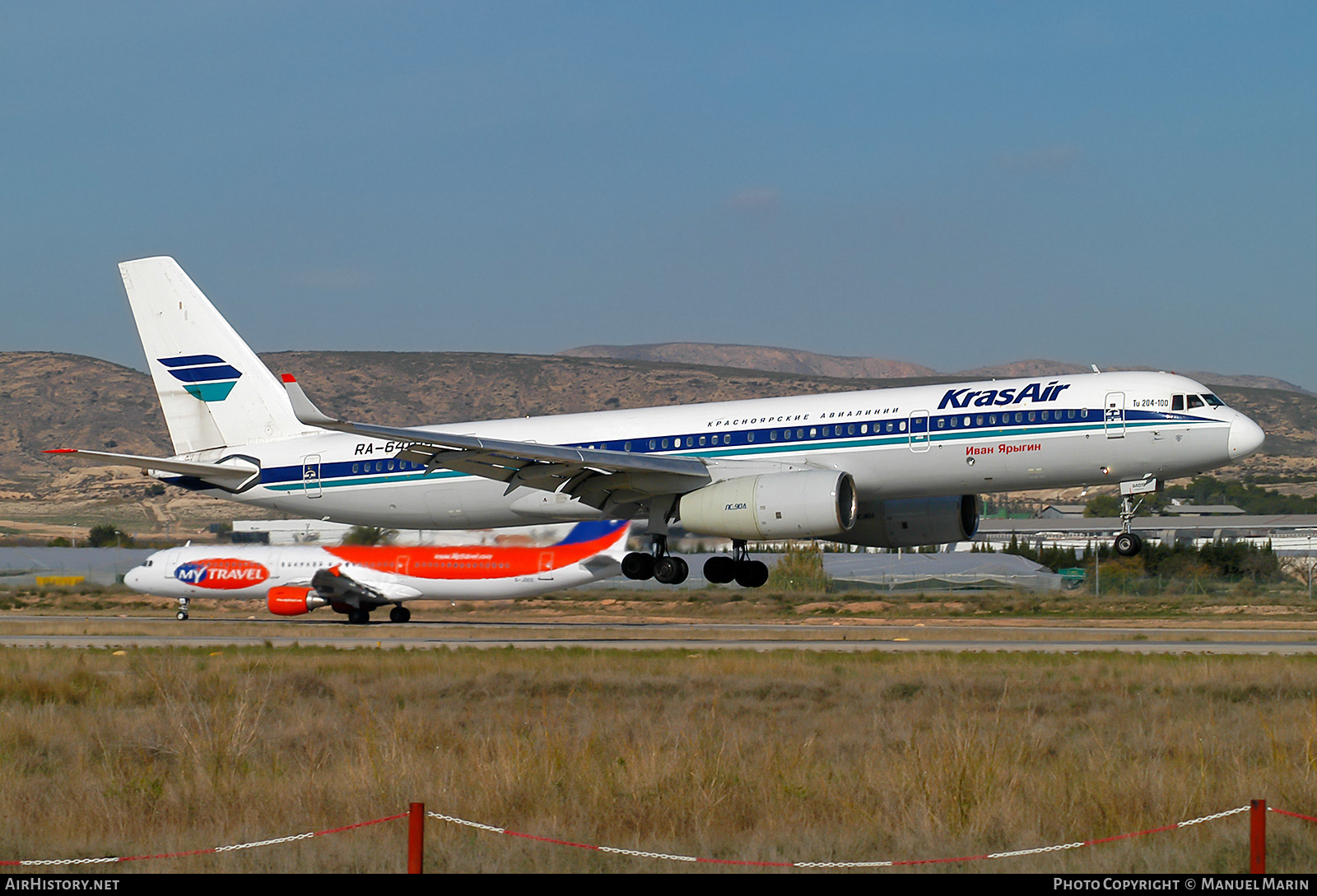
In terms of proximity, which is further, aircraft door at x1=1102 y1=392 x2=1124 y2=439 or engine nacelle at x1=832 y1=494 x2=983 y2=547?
engine nacelle at x1=832 y1=494 x2=983 y2=547

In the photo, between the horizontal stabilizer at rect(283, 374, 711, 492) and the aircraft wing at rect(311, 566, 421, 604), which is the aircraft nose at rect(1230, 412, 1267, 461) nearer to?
the horizontal stabilizer at rect(283, 374, 711, 492)

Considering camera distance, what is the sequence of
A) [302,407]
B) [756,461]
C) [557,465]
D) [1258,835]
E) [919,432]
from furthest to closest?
[756,461] < [557,465] < [919,432] < [302,407] < [1258,835]

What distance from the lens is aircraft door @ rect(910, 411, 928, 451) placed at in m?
30.6

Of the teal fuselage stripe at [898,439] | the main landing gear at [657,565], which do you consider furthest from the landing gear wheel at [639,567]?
the teal fuselage stripe at [898,439]

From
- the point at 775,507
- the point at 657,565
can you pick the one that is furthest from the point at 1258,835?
the point at 657,565

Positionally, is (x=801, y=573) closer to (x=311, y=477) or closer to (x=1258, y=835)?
(x=311, y=477)

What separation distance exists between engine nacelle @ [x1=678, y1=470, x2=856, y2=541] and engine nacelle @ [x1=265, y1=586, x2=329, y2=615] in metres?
30.5

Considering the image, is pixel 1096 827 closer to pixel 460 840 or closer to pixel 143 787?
pixel 460 840

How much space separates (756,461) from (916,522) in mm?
5936

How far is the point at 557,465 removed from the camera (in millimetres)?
31547

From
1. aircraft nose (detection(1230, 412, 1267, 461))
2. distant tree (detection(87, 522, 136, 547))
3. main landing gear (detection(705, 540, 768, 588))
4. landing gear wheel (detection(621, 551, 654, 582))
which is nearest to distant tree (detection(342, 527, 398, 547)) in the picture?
distant tree (detection(87, 522, 136, 547))

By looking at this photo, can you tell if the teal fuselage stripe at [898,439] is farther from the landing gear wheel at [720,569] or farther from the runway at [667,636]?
the runway at [667,636]

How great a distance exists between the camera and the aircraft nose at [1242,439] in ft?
96.1

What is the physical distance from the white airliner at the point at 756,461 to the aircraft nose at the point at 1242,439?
4cm
